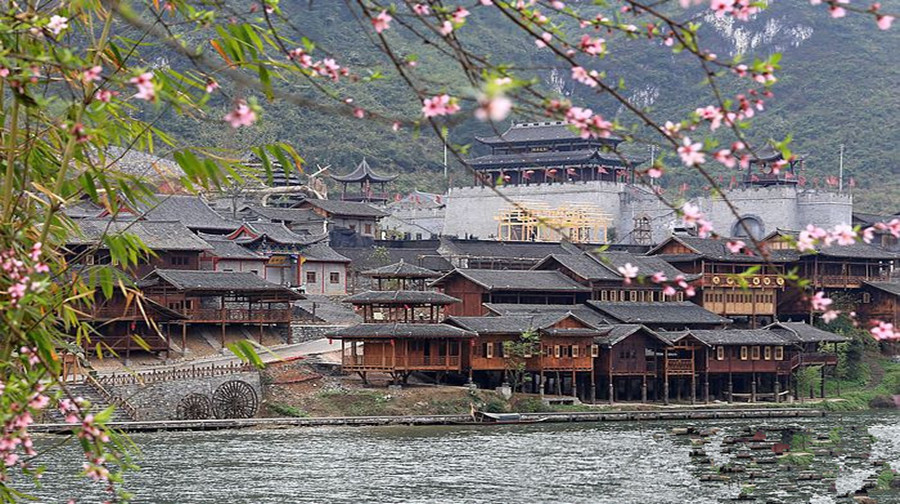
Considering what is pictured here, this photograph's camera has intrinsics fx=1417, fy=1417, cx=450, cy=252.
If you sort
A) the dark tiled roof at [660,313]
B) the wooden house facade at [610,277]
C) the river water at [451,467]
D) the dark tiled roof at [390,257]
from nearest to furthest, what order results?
1. the river water at [451,467]
2. the dark tiled roof at [660,313]
3. the wooden house facade at [610,277]
4. the dark tiled roof at [390,257]

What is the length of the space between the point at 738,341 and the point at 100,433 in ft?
178

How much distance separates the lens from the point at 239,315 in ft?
199

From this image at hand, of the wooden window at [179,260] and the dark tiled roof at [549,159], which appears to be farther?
the dark tiled roof at [549,159]

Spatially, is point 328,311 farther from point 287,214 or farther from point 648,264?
point 648,264

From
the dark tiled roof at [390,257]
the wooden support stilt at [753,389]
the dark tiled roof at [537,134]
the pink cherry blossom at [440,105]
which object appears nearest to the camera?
the pink cherry blossom at [440,105]

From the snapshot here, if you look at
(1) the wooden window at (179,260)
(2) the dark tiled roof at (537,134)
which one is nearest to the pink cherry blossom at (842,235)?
(1) the wooden window at (179,260)

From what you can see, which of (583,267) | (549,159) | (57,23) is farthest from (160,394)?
(549,159)

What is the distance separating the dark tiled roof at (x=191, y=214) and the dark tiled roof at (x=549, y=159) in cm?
2717

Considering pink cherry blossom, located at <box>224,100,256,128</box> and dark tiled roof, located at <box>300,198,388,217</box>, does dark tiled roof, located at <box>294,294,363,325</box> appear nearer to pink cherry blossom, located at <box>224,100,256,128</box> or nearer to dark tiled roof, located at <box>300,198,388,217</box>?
dark tiled roof, located at <box>300,198,388,217</box>

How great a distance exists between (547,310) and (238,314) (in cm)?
1345

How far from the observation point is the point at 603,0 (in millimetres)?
7078

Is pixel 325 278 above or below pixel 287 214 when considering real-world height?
below

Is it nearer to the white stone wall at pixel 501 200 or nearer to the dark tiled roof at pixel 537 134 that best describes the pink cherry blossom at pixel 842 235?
the white stone wall at pixel 501 200

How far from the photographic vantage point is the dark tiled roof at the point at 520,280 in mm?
63469
